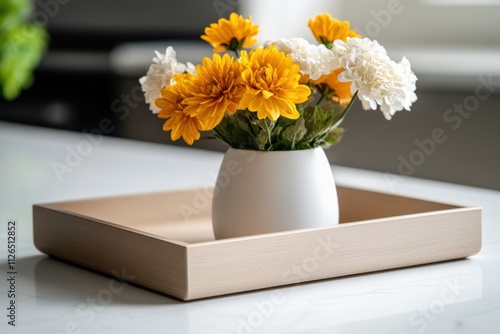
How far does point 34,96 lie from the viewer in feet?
13.0

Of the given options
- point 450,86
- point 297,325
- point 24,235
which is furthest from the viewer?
point 450,86

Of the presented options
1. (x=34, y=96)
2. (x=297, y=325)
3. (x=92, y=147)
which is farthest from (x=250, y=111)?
(x=34, y=96)

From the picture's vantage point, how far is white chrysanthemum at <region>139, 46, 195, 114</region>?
4.13 ft

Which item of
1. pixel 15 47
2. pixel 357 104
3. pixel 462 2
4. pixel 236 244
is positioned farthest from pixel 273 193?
pixel 15 47

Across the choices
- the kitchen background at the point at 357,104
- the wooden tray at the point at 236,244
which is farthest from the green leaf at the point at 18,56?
the wooden tray at the point at 236,244

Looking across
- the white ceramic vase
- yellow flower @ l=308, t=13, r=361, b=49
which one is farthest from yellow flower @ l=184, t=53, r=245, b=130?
yellow flower @ l=308, t=13, r=361, b=49

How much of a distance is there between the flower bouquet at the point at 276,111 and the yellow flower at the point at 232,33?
7cm

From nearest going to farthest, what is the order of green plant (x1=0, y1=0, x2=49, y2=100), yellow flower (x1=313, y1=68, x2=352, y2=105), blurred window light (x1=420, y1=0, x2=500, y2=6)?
yellow flower (x1=313, y1=68, x2=352, y2=105) → blurred window light (x1=420, y1=0, x2=500, y2=6) → green plant (x1=0, y1=0, x2=49, y2=100)

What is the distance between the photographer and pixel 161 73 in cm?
127

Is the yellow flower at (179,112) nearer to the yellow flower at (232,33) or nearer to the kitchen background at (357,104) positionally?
the yellow flower at (232,33)

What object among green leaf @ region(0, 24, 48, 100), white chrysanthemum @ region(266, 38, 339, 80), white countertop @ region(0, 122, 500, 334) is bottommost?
white countertop @ region(0, 122, 500, 334)

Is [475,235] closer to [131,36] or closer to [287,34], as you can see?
[287,34]

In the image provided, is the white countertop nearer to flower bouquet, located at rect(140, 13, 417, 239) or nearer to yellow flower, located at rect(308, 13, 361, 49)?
flower bouquet, located at rect(140, 13, 417, 239)

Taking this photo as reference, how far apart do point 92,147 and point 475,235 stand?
1818 millimetres
